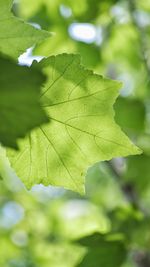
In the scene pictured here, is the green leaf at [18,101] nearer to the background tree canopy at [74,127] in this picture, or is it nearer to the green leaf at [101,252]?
the background tree canopy at [74,127]

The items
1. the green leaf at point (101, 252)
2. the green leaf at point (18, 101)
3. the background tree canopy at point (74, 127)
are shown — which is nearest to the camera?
the green leaf at point (18, 101)

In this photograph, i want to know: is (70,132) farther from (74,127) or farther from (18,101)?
(18,101)

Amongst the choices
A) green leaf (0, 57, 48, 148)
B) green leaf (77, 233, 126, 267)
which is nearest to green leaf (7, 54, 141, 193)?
green leaf (0, 57, 48, 148)

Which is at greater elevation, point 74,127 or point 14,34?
point 14,34

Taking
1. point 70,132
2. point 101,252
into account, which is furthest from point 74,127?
point 101,252

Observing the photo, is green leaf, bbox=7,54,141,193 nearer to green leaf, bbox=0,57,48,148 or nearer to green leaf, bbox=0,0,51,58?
green leaf, bbox=0,0,51,58

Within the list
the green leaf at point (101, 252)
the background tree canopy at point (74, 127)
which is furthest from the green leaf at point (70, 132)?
the green leaf at point (101, 252)
